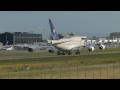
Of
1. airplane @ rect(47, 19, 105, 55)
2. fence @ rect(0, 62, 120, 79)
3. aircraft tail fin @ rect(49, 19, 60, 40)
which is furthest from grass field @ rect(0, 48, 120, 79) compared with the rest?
aircraft tail fin @ rect(49, 19, 60, 40)

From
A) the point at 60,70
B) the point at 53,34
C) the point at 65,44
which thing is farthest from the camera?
the point at 53,34

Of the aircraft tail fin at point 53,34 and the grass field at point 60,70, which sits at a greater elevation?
the aircraft tail fin at point 53,34

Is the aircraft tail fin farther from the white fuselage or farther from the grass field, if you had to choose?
the grass field

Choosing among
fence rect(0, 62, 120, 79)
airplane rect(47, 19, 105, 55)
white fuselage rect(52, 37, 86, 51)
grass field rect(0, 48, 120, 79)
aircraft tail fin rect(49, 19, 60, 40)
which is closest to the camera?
fence rect(0, 62, 120, 79)

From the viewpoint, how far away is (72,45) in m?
94.2

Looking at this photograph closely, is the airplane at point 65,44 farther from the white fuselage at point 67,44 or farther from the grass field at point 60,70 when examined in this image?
the grass field at point 60,70

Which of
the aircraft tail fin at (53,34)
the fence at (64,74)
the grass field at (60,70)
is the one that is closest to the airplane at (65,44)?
the aircraft tail fin at (53,34)

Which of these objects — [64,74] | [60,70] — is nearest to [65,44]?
[60,70]

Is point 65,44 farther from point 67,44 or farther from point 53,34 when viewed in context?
point 53,34

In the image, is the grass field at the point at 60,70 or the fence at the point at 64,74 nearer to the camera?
the fence at the point at 64,74

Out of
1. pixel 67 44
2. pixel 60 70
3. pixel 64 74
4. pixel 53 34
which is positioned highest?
pixel 53 34

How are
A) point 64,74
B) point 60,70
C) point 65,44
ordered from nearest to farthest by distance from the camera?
point 64,74, point 60,70, point 65,44
